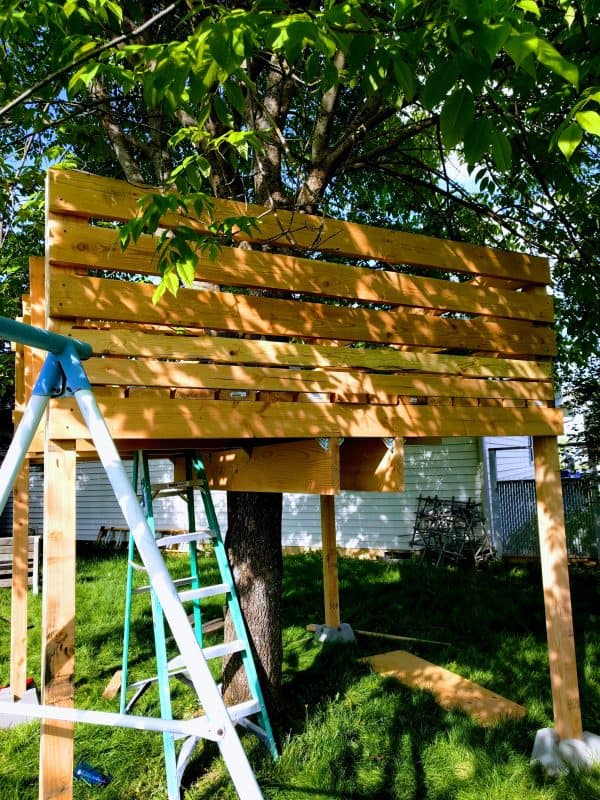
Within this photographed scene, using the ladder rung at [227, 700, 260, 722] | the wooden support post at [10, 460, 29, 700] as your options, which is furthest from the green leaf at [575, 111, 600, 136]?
the wooden support post at [10, 460, 29, 700]

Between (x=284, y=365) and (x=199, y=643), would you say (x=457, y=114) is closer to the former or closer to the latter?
(x=284, y=365)

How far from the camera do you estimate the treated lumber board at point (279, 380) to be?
2913 millimetres

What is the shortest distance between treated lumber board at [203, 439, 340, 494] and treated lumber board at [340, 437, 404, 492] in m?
0.38

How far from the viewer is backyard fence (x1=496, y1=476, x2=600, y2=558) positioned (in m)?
10.5

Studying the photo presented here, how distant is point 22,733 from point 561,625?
3926 mm

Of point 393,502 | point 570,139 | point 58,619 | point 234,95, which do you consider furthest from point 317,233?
point 393,502

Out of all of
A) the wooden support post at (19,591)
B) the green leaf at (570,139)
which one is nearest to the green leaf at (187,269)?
the green leaf at (570,139)

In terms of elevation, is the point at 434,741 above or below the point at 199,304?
below

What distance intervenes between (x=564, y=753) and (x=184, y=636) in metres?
3.39

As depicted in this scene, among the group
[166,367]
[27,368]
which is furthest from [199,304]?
[27,368]

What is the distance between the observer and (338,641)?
6.46m

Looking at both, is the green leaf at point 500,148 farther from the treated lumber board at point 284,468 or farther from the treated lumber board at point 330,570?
the treated lumber board at point 330,570

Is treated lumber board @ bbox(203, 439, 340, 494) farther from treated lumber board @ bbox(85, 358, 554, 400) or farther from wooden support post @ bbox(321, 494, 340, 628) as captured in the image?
wooden support post @ bbox(321, 494, 340, 628)

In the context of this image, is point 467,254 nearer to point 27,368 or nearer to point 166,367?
point 166,367
